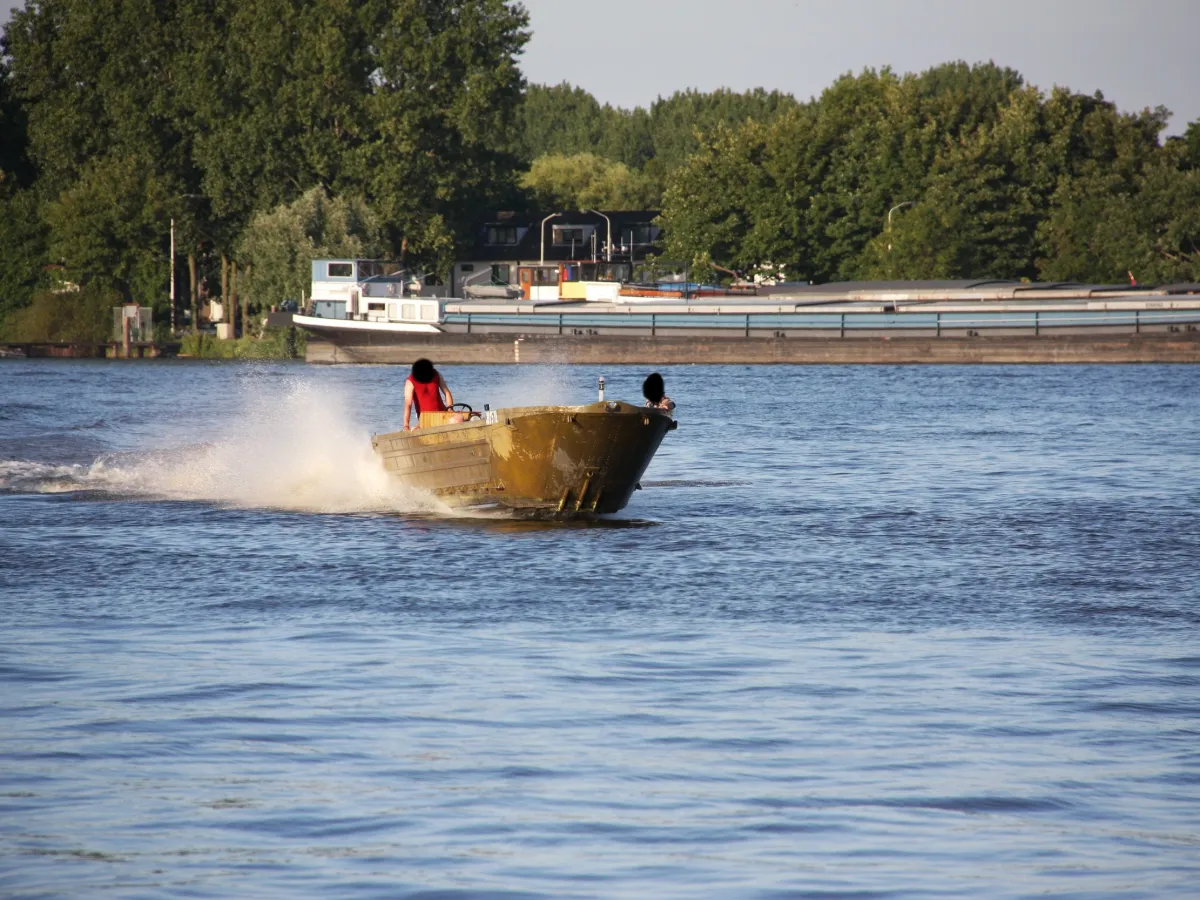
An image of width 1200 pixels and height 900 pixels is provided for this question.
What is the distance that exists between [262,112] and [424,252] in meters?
13.8

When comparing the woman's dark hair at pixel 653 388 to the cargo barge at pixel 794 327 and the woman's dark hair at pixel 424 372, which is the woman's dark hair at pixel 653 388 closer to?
the woman's dark hair at pixel 424 372

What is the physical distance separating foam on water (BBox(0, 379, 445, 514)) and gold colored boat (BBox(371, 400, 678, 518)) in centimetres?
103

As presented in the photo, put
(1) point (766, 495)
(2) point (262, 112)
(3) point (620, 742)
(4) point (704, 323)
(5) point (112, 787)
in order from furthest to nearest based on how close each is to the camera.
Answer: (2) point (262, 112) → (4) point (704, 323) → (1) point (766, 495) → (3) point (620, 742) → (5) point (112, 787)

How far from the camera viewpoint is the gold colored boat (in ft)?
81.8

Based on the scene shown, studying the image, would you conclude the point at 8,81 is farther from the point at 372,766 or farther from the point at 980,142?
the point at 372,766

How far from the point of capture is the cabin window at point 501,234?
5709 inches

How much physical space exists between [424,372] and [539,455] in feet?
8.99

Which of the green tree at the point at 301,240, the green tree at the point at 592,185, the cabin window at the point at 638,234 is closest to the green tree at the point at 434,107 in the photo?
the green tree at the point at 301,240

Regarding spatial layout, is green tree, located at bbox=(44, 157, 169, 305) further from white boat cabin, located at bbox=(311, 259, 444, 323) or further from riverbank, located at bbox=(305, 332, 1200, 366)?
riverbank, located at bbox=(305, 332, 1200, 366)

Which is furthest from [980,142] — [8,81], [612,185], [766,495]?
[766,495]

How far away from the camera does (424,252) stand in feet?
383

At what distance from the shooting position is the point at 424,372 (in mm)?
26859

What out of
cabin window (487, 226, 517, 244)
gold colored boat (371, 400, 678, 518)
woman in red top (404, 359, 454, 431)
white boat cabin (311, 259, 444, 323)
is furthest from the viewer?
cabin window (487, 226, 517, 244)

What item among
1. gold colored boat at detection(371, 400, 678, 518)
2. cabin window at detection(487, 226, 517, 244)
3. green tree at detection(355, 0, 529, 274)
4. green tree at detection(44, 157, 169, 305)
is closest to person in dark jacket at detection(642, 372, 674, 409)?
gold colored boat at detection(371, 400, 678, 518)
